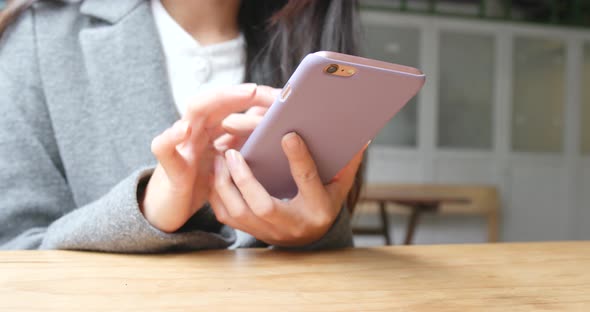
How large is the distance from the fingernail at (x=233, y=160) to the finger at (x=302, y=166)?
0.05 metres

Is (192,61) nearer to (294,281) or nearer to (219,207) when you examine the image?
(219,207)

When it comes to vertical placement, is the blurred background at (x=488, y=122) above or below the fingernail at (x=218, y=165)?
below

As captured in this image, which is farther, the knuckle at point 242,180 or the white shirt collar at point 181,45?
the white shirt collar at point 181,45

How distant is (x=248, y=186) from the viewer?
512mm

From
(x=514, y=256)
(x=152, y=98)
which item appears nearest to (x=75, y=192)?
(x=152, y=98)

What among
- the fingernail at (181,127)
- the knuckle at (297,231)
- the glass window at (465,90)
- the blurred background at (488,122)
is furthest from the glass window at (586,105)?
the fingernail at (181,127)

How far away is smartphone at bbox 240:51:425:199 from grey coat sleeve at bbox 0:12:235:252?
0.12 m

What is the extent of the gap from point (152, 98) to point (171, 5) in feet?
0.80

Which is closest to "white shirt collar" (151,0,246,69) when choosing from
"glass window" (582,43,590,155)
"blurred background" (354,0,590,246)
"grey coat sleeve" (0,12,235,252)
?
"grey coat sleeve" (0,12,235,252)

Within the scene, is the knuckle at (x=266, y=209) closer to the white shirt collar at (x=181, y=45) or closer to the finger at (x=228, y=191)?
the finger at (x=228, y=191)

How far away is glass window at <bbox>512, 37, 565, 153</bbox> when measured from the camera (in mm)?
4465

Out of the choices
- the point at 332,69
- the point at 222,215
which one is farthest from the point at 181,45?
the point at 332,69

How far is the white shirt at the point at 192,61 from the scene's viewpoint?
0.87m

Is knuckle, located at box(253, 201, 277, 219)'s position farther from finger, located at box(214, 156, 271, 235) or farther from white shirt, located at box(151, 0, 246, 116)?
white shirt, located at box(151, 0, 246, 116)
